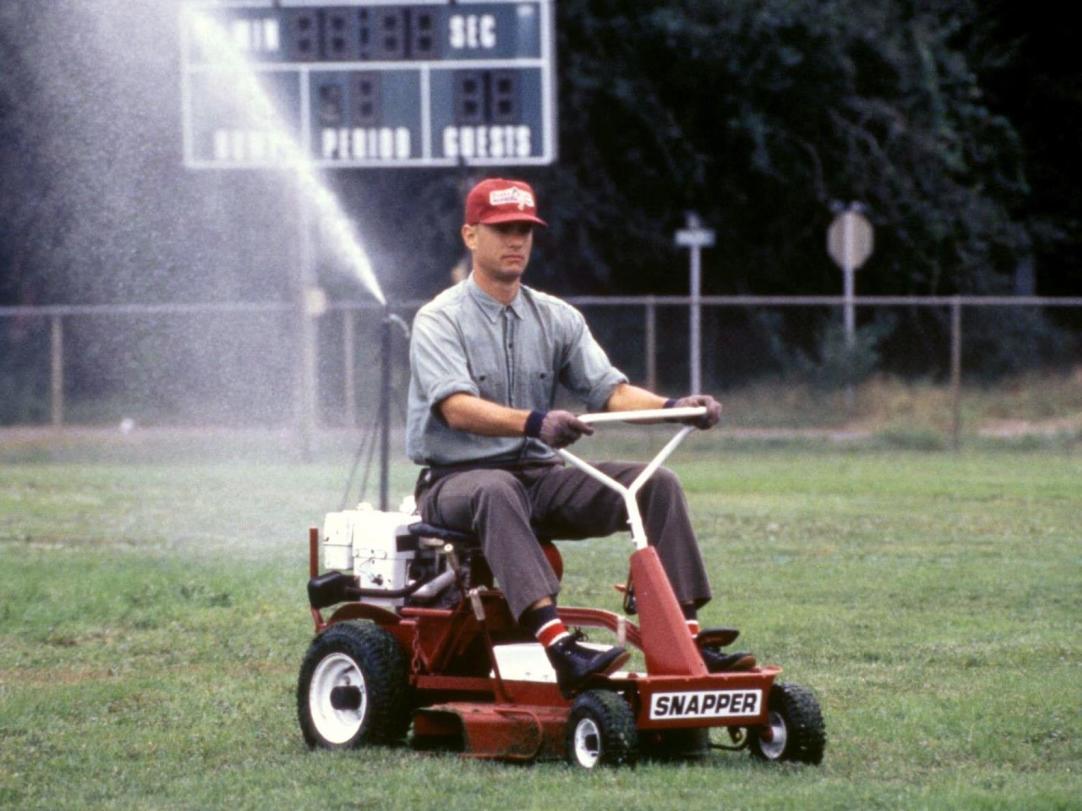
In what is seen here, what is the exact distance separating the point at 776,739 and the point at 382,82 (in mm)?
14583

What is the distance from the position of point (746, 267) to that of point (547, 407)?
25525mm

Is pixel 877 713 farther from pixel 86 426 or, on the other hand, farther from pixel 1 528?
pixel 86 426

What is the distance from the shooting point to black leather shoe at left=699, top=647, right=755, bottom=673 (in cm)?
720

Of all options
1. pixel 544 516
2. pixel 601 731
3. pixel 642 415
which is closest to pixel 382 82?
pixel 544 516

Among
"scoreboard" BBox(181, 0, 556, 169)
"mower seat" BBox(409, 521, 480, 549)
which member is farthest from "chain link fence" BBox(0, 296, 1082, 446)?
"mower seat" BBox(409, 521, 480, 549)

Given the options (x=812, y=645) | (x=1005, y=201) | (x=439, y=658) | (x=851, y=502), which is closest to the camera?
(x=439, y=658)

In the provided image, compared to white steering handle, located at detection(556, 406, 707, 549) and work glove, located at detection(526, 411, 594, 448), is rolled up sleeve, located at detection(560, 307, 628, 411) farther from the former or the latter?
work glove, located at detection(526, 411, 594, 448)

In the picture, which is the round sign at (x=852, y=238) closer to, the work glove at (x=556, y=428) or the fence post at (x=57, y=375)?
the fence post at (x=57, y=375)

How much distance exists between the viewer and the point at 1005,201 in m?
34.0

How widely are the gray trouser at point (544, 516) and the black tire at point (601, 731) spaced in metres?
0.36

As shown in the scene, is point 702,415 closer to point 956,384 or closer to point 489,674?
point 489,674

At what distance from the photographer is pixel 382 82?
21.2 metres

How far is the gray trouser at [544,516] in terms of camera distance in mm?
7270

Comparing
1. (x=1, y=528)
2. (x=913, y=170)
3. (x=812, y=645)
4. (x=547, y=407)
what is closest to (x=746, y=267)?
(x=913, y=170)
